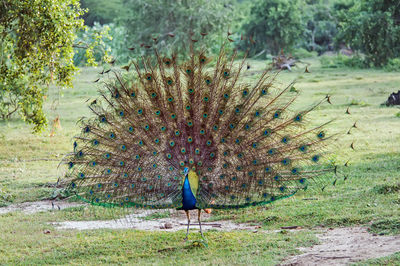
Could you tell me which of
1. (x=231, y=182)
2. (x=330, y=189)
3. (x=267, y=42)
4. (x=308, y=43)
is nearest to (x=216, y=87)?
(x=231, y=182)

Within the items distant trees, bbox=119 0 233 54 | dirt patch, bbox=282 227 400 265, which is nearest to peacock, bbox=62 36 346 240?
dirt patch, bbox=282 227 400 265

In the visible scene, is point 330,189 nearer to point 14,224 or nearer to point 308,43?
point 14,224

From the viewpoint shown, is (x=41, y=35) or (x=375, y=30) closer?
(x=41, y=35)

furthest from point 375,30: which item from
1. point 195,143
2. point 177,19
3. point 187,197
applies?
point 187,197

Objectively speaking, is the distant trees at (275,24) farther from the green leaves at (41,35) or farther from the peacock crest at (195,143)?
the peacock crest at (195,143)

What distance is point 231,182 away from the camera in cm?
690

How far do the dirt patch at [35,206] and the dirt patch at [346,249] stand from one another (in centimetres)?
424

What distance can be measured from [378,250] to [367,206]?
77.7 inches

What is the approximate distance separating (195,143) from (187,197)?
0.70 meters

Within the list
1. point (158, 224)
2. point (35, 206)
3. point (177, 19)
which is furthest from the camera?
point (177, 19)

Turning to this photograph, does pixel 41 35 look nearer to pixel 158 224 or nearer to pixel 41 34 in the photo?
pixel 41 34

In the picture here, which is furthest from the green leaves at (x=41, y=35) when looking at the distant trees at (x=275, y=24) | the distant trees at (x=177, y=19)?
the distant trees at (x=275, y=24)

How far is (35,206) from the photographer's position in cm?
941

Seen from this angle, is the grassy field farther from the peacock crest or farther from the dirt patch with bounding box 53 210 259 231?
the peacock crest
